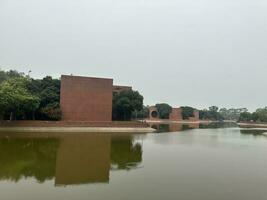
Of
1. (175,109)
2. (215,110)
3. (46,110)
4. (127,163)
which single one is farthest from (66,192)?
(215,110)

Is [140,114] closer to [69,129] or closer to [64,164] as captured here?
[69,129]

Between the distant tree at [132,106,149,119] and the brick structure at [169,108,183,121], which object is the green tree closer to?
the brick structure at [169,108,183,121]

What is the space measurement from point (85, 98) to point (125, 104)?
6574 mm

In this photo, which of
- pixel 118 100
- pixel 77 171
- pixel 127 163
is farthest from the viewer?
pixel 118 100

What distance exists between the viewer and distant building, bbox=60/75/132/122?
42.5 meters

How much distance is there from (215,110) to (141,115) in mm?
65268

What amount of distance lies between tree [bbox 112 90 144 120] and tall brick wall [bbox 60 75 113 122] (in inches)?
115

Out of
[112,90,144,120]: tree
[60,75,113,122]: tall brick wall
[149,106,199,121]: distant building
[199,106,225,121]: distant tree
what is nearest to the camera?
[60,75,113,122]: tall brick wall

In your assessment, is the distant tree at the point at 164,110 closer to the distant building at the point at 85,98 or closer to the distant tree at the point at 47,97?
the distant building at the point at 85,98

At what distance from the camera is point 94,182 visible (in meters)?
11.6

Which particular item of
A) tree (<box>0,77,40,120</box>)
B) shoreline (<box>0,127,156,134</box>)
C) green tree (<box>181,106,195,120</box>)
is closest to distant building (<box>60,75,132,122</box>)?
shoreline (<box>0,127,156,134</box>)

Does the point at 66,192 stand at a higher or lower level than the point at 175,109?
lower

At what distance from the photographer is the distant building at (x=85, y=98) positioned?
42469 mm

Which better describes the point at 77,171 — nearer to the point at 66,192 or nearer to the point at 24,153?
the point at 66,192
